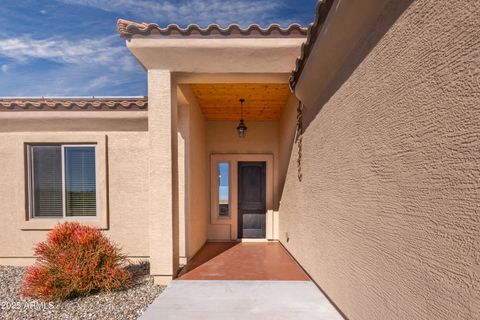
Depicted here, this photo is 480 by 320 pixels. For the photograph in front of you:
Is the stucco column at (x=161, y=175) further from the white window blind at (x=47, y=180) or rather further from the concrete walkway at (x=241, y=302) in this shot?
the white window blind at (x=47, y=180)

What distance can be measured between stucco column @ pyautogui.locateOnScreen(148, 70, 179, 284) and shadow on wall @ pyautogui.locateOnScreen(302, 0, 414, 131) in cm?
264

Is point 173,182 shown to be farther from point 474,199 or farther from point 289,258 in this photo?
point 474,199

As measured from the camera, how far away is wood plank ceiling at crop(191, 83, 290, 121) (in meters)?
5.84

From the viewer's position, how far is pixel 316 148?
4203mm

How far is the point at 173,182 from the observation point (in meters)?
4.66

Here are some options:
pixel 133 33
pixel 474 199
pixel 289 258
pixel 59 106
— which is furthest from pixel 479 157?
pixel 59 106

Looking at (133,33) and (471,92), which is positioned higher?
(133,33)

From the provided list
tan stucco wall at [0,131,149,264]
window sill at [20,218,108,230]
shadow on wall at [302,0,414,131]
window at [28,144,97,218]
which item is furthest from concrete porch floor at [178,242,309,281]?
shadow on wall at [302,0,414,131]

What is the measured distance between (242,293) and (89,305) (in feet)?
7.72

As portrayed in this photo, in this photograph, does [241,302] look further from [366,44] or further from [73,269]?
[366,44]

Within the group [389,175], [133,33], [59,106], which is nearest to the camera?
[389,175]

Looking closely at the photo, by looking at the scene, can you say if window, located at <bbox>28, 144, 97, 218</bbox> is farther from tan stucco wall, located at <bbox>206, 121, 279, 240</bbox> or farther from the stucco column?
tan stucco wall, located at <bbox>206, 121, 279, 240</bbox>

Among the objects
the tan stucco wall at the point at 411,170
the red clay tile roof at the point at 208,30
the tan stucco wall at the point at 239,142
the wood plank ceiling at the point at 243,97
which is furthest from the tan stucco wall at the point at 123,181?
the tan stucco wall at the point at 411,170

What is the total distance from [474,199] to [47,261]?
19.1 ft
